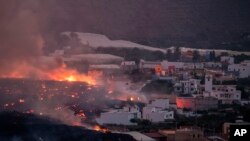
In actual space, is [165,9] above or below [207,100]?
above

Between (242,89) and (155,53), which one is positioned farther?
(155,53)

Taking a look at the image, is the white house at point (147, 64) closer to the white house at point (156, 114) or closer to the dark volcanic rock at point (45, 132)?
the white house at point (156, 114)

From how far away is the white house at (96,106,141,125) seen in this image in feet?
43.7

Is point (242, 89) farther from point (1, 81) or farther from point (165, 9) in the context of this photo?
point (165, 9)

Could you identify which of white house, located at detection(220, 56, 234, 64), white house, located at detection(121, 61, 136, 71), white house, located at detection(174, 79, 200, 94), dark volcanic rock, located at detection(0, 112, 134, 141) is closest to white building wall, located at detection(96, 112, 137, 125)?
dark volcanic rock, located at detection(0, 112, 134, 141)

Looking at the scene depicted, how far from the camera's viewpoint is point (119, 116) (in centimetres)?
1362

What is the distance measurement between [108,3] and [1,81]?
11.4 meters

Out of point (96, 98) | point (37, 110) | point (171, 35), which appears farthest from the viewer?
point (171, 35)

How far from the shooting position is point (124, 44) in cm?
2241

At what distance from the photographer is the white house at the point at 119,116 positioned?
43.7 ft

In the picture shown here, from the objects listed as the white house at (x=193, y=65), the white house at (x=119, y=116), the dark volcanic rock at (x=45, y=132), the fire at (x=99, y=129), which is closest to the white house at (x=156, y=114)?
the white house at (x=119, y=116)

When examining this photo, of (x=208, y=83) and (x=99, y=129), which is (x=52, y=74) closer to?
(x=208, y=83)

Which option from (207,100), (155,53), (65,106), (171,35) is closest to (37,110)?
(65,106)

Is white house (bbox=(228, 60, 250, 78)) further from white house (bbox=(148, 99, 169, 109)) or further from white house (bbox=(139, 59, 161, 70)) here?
white house (bbox=(148, 99, 169, 109))
